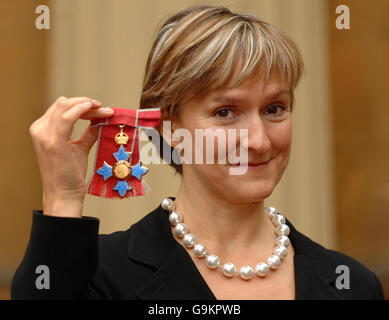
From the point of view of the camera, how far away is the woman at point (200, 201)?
139cm

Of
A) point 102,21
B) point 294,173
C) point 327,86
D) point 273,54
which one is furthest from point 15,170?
point 273,54

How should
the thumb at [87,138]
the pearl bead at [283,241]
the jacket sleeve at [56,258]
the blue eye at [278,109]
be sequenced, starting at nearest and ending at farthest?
the jacket sleeve at [56,258]
the thumb at [87,138]
the blue eye at [278,109]
the pearl bead at [283,241]

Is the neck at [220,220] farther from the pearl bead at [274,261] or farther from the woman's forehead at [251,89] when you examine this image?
the woman's forehead at [251,89]

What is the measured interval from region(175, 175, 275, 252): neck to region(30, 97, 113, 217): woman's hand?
14.6 inches

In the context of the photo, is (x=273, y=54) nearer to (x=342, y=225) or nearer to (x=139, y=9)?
(x=139, y=9)

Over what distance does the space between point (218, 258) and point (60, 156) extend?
1.75ft

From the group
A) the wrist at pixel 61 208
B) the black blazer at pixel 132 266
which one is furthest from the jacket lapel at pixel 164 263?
the wrist at pixel 61 208

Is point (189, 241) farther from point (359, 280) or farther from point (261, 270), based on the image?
point (359, 280)

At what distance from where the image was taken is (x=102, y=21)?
296cm

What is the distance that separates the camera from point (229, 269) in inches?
63.9

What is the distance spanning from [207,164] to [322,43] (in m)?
1.70

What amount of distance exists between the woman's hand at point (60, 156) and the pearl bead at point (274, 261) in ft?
1.87

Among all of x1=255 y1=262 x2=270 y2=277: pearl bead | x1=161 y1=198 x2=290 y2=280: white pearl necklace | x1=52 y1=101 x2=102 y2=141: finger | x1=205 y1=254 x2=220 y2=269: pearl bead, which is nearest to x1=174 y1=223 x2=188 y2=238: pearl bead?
x1=161 y1=198 x2=290 y2=280: white pearl necklace

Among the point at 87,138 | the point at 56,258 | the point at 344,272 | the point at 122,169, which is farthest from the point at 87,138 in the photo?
the point at 344,272
